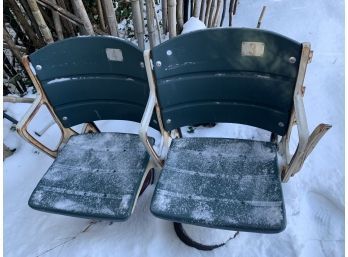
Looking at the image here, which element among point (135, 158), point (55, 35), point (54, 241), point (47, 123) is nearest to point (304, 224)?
point (135, 158)

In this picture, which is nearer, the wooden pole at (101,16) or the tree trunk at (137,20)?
the tree trunk at (137,20)

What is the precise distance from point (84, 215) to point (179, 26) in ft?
4.99

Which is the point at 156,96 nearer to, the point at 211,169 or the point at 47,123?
the point at 211,169

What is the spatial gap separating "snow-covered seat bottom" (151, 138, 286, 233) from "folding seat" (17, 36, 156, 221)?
0.16 metres

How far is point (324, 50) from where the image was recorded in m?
2.41

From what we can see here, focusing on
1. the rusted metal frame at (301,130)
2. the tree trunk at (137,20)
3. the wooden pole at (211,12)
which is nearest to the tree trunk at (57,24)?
the tree trunk at (137,20)

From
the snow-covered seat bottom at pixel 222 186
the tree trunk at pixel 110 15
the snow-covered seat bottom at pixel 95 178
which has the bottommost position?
the snow-covered seat bottom at pixel 95 178

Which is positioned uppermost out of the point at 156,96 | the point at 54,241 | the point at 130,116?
the point at 156,96

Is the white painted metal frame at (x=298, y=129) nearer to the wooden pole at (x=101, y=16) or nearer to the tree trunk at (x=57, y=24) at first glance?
the wooden pole at (x=101, y=16)

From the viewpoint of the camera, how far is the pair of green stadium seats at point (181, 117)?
1189 mm

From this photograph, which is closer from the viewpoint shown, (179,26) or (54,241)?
(54,241)

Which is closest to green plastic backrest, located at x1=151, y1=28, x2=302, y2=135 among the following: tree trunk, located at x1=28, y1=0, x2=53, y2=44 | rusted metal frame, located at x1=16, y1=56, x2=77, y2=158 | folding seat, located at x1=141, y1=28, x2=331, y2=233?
folding seat, located at x1=141, y1=28, x2=331, y2=233

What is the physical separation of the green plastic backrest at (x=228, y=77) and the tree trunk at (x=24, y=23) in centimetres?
147

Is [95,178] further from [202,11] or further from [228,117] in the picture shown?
[202,11]
